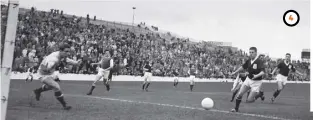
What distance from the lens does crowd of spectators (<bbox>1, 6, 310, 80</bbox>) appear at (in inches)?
1078

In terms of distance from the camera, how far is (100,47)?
3394 cm

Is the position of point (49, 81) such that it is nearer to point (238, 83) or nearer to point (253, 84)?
point (253, 84)

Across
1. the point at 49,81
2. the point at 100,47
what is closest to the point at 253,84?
the point at 49,81

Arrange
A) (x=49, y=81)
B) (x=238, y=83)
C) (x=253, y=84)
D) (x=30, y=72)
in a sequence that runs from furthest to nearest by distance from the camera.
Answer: (x=30, y=72) → (x=238, y=83) → (x=253, y=84) → (x=49, y=81)

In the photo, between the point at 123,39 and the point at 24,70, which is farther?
the point at 123,39

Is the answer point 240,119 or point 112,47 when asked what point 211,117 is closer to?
point 240,119

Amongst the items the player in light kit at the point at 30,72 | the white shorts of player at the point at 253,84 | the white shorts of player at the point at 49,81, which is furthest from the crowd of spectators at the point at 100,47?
the white shorts of player at the point at 253,84

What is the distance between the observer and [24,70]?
83.3 ft

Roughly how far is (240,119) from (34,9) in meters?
28.5

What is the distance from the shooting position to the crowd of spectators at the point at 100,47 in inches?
1078

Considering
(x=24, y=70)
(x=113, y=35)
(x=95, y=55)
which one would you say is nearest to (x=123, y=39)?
(x=113, y=35)

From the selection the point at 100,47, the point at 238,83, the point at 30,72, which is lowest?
the point at 238,83

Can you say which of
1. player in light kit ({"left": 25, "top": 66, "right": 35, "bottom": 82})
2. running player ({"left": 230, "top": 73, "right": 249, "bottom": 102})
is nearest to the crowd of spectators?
player in light kit ({"left": 25, "top": 66, "right": 35, "bottom": 82})

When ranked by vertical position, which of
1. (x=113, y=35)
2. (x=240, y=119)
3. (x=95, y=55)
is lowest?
(x=240, y=119)
